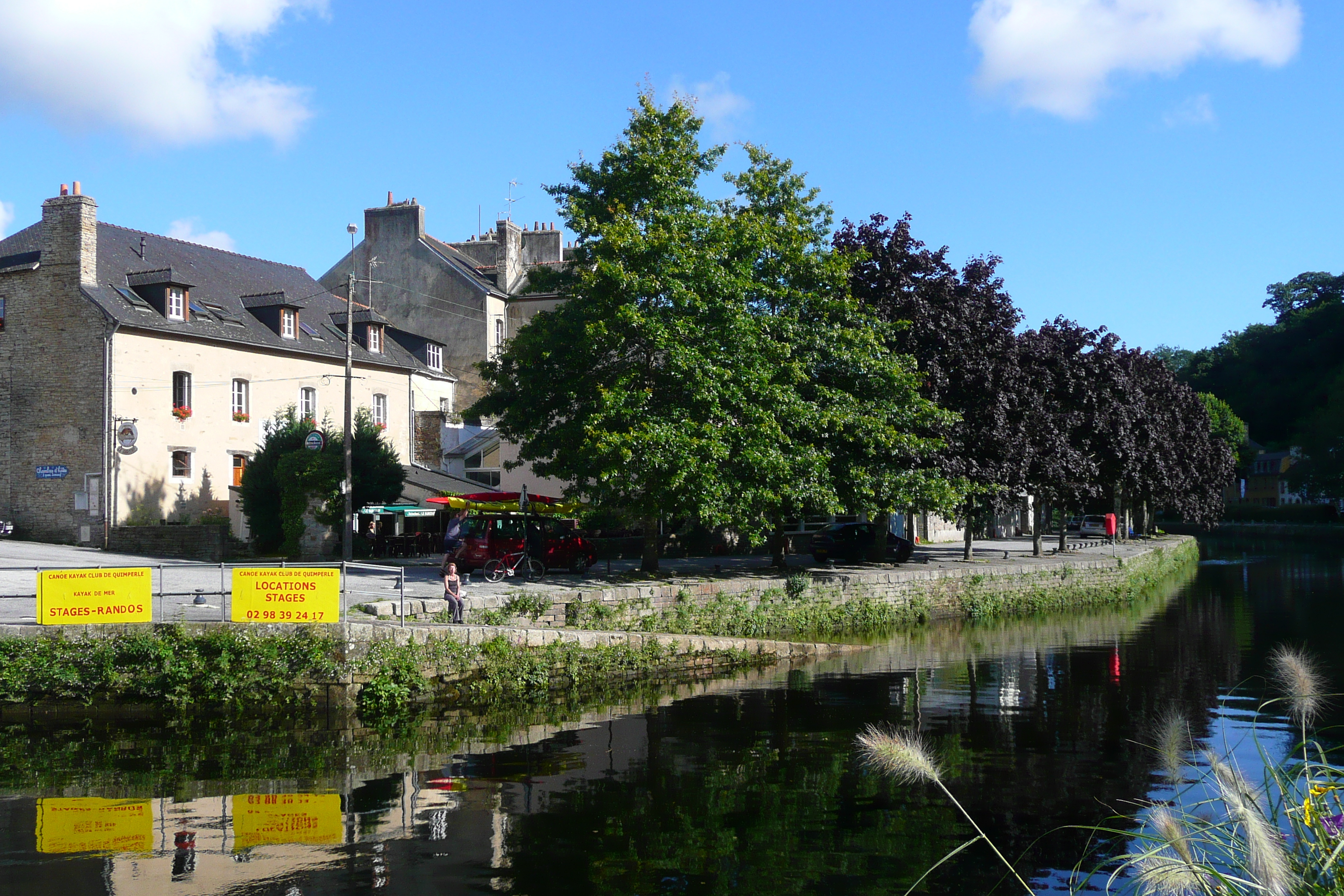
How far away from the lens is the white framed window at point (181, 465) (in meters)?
34.6

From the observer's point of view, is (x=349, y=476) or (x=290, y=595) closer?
(x=290, y=595)

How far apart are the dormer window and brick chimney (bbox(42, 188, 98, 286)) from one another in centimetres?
218

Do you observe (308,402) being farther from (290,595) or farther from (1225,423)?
(1225,423)

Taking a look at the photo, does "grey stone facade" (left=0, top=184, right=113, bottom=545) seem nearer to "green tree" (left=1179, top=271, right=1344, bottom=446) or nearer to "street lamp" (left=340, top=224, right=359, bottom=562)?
"street lamp" (left=340, top=224, right=359, bottom=562)

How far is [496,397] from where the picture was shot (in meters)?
24.6

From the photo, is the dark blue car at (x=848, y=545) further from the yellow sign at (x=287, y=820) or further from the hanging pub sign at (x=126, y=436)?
the yellow sign at (x=287, y=820)

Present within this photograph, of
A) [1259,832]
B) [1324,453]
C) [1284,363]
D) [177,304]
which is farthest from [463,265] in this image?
[1284,363]

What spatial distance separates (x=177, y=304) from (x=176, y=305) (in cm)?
4

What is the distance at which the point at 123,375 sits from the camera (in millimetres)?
32688

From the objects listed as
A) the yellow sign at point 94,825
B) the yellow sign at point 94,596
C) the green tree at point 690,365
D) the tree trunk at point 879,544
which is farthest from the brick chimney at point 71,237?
the yellow sign at point 94,825

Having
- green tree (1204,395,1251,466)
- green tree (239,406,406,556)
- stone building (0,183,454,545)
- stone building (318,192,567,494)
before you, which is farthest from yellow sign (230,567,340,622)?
green tree (1204,395,1251,466)

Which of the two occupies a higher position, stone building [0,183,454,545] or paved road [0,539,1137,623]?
stone building [0,183,454,545]

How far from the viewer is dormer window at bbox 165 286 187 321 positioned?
34.6 metres

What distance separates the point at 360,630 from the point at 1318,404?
109 meters
